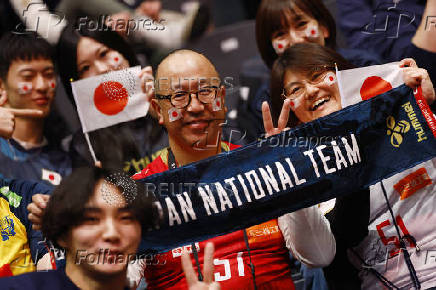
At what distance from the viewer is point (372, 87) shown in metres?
2.78

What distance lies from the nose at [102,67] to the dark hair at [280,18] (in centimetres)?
73

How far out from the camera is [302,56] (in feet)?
9.57

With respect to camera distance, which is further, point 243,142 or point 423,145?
point 243,142

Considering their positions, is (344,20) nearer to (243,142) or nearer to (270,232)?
Answer: (243,142)

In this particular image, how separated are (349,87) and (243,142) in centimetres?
66

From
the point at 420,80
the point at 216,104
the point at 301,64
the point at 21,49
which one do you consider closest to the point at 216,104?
the point at 216,104

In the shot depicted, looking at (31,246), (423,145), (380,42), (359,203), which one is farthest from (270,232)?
(380,42)

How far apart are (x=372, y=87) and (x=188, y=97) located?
2.33 ft

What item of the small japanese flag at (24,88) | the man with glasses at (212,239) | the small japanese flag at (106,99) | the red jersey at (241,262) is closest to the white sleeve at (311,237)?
the man with glasses at (212,239)

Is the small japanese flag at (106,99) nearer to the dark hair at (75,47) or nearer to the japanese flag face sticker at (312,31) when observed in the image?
the dark hair at (75,47)

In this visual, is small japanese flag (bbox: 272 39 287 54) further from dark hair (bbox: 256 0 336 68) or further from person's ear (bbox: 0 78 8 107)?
person's ear (bbox: 0 78 8 107)

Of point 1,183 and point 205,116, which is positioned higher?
point 205,116

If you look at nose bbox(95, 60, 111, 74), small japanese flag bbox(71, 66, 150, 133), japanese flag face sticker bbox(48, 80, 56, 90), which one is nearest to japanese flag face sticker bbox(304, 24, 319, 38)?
small japanese flag bbox(71, 66, 150, 133)

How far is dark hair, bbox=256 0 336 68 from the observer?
132 inches
